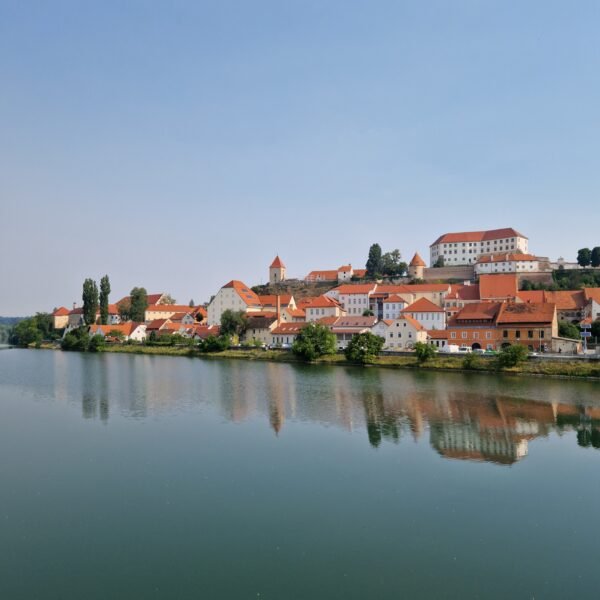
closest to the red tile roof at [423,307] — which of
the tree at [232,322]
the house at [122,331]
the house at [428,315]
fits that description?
the house at [428,315]

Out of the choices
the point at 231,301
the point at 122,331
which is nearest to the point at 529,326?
the point at 231,301

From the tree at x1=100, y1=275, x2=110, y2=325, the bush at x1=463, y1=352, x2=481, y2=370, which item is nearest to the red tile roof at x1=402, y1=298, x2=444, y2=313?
the bush at x1=463, y1=352, x2=481, y2=370

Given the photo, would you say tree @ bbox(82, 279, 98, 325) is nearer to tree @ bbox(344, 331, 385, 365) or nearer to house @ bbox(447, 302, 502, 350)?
tree @ bbox(344, 331, 385, 365)

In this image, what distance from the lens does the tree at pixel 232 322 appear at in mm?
61344

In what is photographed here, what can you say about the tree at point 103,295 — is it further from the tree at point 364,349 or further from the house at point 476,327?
the house at point 476,327

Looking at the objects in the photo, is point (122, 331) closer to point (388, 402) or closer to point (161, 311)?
point (161, 311)

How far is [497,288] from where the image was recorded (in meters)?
60.6

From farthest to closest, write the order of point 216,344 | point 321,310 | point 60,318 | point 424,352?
Answer: point 60,318 → point 321,310 → point 216,344 → point 424,352

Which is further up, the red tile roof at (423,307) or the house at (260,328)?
the red tile roof at (423,307)

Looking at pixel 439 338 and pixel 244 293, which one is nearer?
Result: pixel 439 338

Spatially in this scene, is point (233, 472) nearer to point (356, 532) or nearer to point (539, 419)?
point (356, 532)

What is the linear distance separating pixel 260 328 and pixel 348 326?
10.7 metres

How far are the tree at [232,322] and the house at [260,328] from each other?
875mm

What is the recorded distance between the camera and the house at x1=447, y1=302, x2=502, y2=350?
4612 centimetres
